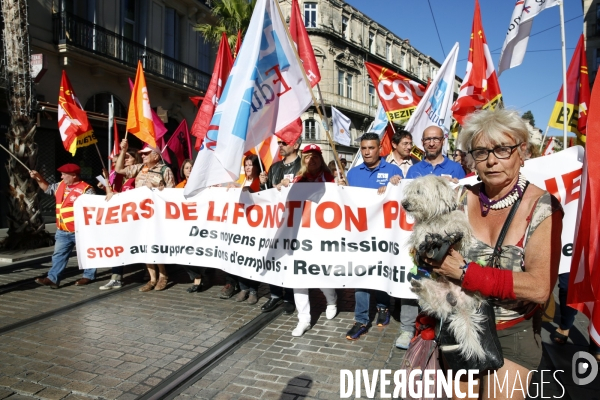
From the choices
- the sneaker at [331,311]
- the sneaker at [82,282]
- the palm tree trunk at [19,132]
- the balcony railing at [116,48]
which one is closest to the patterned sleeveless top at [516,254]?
Answer: the sneaker at [331,311]

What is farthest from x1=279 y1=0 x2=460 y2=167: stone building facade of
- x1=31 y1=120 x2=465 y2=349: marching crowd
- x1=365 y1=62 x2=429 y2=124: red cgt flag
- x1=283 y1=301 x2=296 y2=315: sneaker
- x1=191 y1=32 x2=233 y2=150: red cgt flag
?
x1=283 y1=301 x2=296 y2=315: sneaker

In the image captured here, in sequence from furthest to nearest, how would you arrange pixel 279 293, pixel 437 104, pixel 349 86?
pixel 349 86
pixel 437 104
pixel 279 293

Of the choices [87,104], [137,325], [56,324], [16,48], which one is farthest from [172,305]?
[87,104]

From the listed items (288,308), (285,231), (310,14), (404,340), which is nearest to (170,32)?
(285,231)

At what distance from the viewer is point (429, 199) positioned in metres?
1.99

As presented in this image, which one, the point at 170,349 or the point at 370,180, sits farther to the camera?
the point at 370,180

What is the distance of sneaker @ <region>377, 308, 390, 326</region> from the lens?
508 cm

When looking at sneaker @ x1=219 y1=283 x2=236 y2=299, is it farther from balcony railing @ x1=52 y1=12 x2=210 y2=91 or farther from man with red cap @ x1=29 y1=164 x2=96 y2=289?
balcony railing @ x1=52 y1=12 x2=210 y2=91

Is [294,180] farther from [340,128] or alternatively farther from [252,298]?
[340,128]

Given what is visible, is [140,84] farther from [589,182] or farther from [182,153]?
[589,182]

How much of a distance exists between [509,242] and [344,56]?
43.2 m

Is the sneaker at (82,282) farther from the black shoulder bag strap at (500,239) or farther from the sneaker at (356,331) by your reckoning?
the black shoulder bag strap at (500,239)

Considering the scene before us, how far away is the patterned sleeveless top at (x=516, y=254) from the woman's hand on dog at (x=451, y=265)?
11 cm

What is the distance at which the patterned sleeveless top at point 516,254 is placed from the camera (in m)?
1.85
